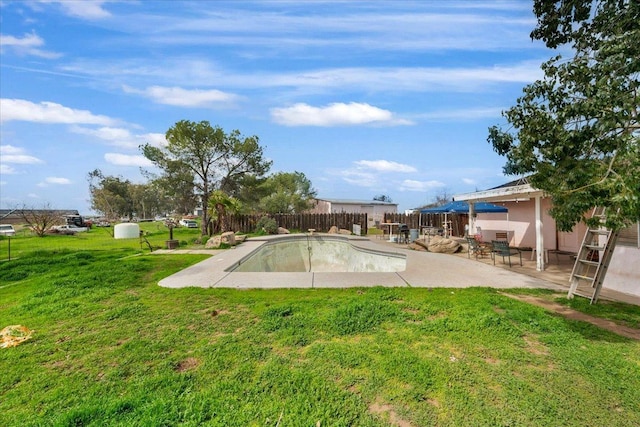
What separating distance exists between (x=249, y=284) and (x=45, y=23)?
7.63m

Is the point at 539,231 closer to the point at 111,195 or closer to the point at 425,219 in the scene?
the point at 425,219

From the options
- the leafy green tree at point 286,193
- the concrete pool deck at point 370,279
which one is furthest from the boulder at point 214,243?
the leafy green tree at point 286,193

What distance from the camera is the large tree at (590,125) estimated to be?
2.99 m

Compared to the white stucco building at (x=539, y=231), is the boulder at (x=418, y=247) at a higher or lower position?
lower

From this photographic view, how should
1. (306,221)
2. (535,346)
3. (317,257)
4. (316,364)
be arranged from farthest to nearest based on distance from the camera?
(306,221), (317,257), (535,346), (316,364)

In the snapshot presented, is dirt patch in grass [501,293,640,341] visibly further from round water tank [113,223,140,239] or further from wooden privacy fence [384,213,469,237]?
round water tank [113,223,140,239]

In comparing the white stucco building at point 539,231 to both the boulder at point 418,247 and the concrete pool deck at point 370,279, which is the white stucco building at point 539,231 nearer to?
the concrete pool deck at point 370,279

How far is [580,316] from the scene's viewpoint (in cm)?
448

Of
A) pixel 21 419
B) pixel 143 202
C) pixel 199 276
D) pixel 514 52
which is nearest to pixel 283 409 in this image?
pixel 21 419

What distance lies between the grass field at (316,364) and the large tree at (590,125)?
5.18 feet

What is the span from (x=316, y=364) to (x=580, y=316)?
13.7ft

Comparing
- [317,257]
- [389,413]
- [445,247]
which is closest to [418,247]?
[445,247]

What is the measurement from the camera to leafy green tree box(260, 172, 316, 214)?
99.9 ft

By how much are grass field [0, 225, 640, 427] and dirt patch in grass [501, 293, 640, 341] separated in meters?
0.23
